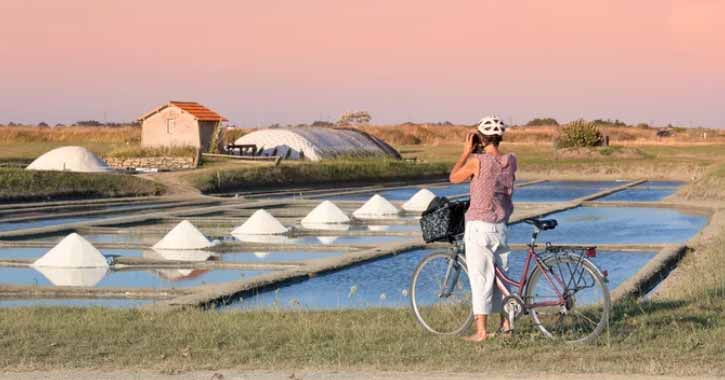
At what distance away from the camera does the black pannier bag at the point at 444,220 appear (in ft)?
25.3

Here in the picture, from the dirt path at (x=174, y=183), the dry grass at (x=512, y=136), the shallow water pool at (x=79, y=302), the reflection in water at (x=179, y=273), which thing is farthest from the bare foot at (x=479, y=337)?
the dry grass at (x=512, y=136)

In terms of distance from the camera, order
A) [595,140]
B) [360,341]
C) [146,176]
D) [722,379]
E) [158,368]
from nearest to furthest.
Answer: [722,379], [158,368], [360,341], [146,176], [595,140]

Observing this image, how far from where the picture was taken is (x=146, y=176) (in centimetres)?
3481

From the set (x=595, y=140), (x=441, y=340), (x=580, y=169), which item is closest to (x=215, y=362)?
(x=441, y=340)

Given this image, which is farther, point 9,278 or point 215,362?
point 9,278

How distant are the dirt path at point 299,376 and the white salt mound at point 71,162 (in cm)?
2904

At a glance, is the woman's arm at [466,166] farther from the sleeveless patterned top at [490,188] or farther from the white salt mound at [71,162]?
the white salt mound at [71,162]

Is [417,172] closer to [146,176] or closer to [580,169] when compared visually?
[580,169]

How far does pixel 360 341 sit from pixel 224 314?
187 cm

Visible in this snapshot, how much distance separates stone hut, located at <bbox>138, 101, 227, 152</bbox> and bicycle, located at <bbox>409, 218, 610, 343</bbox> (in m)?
37.2

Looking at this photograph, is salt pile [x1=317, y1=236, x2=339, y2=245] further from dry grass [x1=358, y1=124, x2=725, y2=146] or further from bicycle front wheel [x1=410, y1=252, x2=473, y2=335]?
dry grass [x1=358, y1=124, x2=725, y2=146]

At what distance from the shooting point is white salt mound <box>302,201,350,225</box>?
21.7 metres

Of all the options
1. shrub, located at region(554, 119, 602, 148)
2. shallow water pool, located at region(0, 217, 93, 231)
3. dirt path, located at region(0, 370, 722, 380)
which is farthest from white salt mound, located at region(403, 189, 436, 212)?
shrub, located at region(554, 119, 602, 148)

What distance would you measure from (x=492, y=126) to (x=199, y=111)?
38.9m
